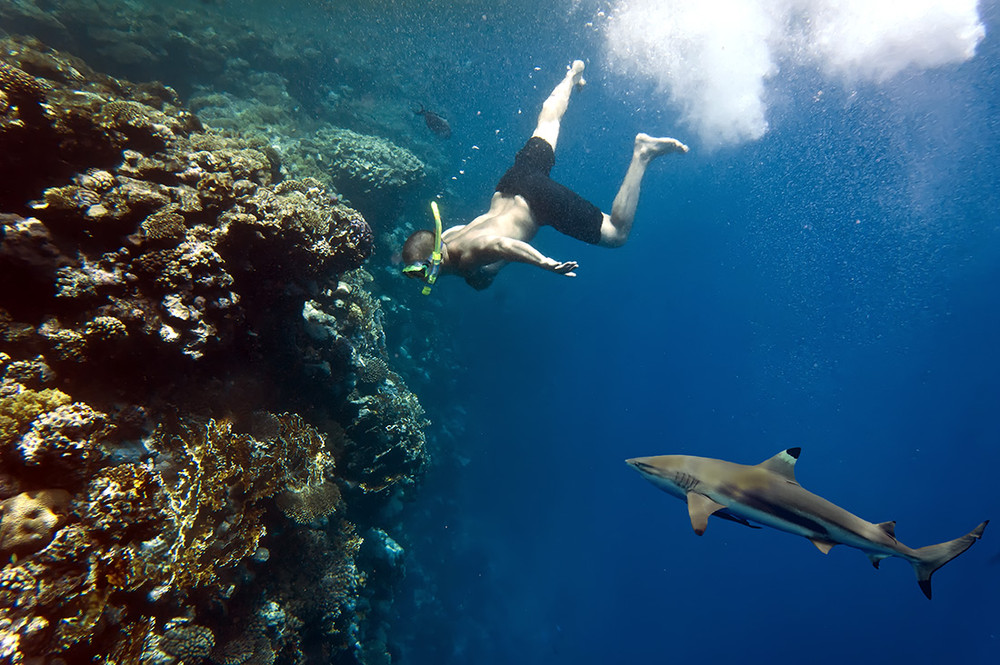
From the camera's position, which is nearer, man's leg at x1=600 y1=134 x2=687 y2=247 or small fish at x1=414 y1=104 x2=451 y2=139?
man's leg at x1=600 y1=134 x2=687 y2=247

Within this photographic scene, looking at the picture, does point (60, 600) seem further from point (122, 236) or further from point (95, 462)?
point (122, 236)

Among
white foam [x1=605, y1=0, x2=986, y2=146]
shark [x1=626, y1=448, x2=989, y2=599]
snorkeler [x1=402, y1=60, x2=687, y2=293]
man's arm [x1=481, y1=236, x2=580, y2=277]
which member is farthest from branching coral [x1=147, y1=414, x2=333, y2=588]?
white foam [x1=605, y1=0, x2=986, y2=146]

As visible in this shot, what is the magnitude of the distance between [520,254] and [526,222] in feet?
6.22

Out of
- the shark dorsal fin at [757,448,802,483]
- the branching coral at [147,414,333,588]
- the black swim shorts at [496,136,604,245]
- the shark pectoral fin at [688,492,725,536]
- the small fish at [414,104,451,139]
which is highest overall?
the small fish at [414,104,451,139]

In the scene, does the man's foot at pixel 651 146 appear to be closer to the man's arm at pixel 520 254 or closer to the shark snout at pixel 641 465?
the man's arm at pixel 520 254

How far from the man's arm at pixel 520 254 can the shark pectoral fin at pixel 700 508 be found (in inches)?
128

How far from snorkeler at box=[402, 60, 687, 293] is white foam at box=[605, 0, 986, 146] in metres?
22.2

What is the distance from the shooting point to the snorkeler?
499 centimetres

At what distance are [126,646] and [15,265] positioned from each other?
2982 millimetres

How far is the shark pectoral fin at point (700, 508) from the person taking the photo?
469 cm

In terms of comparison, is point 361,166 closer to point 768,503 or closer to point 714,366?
point 768,503

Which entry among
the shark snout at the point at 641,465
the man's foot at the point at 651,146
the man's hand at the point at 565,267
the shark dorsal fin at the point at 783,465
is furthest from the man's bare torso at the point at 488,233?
the shark dorsal fin at the point at 783,465

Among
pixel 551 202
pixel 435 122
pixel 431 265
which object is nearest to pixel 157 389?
pixel 431 265

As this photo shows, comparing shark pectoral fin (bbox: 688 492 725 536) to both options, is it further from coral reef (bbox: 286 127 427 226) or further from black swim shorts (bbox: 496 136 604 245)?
coral reef (bbox: 286 127 427 226)
